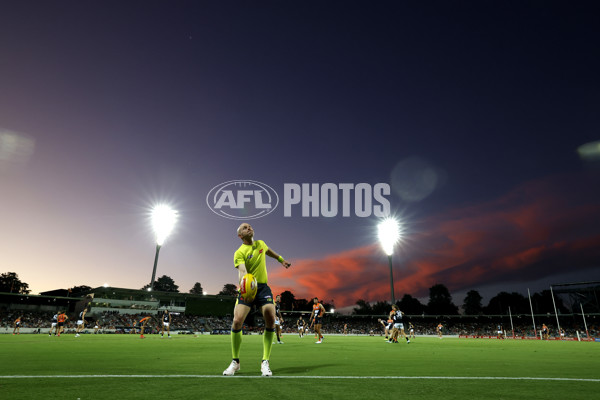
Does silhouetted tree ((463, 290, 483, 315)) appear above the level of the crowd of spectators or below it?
above

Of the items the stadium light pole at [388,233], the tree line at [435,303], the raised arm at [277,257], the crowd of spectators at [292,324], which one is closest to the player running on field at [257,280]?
the raised arm at [277,257]

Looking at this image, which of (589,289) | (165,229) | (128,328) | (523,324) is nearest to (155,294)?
(128,328)

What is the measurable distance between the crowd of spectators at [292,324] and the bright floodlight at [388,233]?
3011 cm

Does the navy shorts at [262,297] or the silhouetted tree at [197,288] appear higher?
the silhouetted tree at [197,288]

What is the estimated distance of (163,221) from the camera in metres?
44.5

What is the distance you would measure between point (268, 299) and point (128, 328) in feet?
173

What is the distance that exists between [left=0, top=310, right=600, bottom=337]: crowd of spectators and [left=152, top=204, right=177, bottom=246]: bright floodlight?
1242cm

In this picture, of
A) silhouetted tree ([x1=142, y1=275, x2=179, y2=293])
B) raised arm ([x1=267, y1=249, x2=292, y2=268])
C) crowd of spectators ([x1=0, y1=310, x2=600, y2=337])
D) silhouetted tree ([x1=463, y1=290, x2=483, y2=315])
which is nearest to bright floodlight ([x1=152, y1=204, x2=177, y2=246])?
crowd of spectators ([x1=0, y1=310, x2=600, y2=337])

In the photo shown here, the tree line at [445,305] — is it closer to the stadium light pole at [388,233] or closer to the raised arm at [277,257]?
the stadium light pole at [388,233]

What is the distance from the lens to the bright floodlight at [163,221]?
43688 millimetres

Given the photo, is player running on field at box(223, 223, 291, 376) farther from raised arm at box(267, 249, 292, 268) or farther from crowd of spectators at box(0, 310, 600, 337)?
crowd of spectators at box(0, 310, 600, 337)

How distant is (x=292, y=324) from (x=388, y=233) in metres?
48.7

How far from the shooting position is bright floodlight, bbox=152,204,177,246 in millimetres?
43688

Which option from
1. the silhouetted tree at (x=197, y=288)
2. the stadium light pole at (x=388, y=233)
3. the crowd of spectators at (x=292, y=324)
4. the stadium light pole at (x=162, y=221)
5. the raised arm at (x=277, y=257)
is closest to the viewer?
the raised arm at (x=277, y=257)
